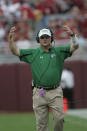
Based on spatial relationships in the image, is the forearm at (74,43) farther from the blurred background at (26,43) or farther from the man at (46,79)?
the blurred background at (26,43)

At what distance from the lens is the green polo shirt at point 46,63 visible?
8969 millimetres

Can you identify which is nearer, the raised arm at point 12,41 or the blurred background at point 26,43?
the raised arm at point 12,41

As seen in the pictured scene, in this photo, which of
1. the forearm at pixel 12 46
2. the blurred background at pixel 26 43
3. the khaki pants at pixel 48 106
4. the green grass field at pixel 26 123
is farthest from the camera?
the blurred background at pixel 26 43

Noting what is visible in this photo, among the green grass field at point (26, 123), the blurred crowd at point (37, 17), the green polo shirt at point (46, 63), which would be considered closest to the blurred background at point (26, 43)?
the blurred crowd at point (37, 17)

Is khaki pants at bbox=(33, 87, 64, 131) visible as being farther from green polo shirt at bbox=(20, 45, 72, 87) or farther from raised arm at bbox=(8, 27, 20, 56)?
raised arm at bbox=(8, 27, 20, 56)

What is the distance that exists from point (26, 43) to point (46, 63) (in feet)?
27.5

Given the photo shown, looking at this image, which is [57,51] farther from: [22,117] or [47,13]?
[47,13]

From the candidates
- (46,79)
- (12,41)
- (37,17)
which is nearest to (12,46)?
(12,41)

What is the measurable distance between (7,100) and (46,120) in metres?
9.39

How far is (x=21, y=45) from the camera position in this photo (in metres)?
17.1

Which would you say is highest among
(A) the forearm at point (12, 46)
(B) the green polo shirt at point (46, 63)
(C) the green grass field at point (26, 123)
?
(A) the forearm at point (12, 46)

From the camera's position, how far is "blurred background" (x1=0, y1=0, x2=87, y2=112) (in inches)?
704

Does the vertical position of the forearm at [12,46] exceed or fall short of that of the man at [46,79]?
it exceeds it

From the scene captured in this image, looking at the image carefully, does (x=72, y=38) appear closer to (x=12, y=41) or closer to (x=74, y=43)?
(x=74, y=43)
